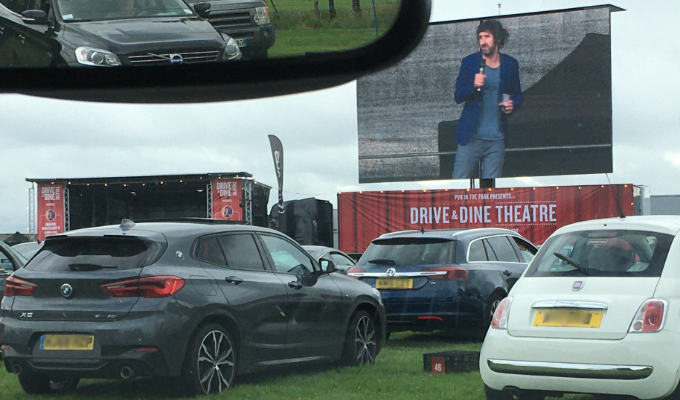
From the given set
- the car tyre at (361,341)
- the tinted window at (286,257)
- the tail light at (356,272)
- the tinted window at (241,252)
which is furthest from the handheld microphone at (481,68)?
the tinted window at (241,252)

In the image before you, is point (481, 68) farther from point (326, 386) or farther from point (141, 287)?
point (141, 287)

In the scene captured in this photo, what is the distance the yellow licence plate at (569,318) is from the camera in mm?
6590

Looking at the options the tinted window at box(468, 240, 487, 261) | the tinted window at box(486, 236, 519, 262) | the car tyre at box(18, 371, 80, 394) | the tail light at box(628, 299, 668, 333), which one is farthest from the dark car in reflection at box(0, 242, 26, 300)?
the tail light at box(628, 299, 668, 333)

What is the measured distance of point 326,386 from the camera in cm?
829

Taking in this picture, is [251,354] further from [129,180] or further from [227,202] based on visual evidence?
[129,180]

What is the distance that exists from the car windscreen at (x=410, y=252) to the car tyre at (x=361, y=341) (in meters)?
2.02

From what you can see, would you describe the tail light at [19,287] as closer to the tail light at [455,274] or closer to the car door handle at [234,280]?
the car door handle at [234,280]

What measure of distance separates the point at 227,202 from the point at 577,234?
71.4ft

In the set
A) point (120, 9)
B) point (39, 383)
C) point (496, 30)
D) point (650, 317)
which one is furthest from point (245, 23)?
point (496, 30)

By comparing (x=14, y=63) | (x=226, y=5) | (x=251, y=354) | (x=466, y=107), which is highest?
→ (x=466, y=107)

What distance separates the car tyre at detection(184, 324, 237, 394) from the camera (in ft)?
24.4

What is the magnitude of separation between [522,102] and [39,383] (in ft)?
83.8

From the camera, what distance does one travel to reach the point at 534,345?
6.73m

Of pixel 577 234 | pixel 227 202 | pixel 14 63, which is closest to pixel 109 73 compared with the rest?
pixel 14 63
